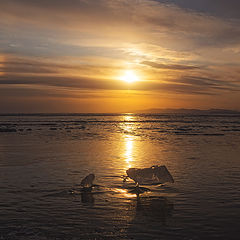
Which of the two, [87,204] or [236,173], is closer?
[87,204]

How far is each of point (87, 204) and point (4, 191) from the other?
3.57m

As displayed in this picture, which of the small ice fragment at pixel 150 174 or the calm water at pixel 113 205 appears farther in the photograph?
the small ice fragment at pixel 150 174

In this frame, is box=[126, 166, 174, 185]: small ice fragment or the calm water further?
box=[126, 166, 174, 185]: small ice fragment

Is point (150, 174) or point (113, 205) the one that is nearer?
point (113, 205)

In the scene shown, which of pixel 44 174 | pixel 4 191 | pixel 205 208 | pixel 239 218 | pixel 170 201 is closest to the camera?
pixel 239 218

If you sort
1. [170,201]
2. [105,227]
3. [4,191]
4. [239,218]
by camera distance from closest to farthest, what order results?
[105,227], [239,218], [170,201], [4,191]

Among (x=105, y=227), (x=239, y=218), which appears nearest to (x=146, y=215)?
(x=105, y=227)

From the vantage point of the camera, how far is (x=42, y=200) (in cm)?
1041

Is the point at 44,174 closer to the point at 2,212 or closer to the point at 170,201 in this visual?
the point at 2,212

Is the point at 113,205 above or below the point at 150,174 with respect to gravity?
below

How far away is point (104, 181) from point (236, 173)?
252 inches

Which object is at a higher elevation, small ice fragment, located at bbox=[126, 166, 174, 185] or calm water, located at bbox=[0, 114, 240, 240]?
small ice fragment, located at bbox=[126, 166, 174, 185]

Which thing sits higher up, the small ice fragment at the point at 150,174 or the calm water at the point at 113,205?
the small ice fragment at the point at 150,174

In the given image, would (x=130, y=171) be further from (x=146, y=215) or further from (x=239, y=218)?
(x=239, y=218)
